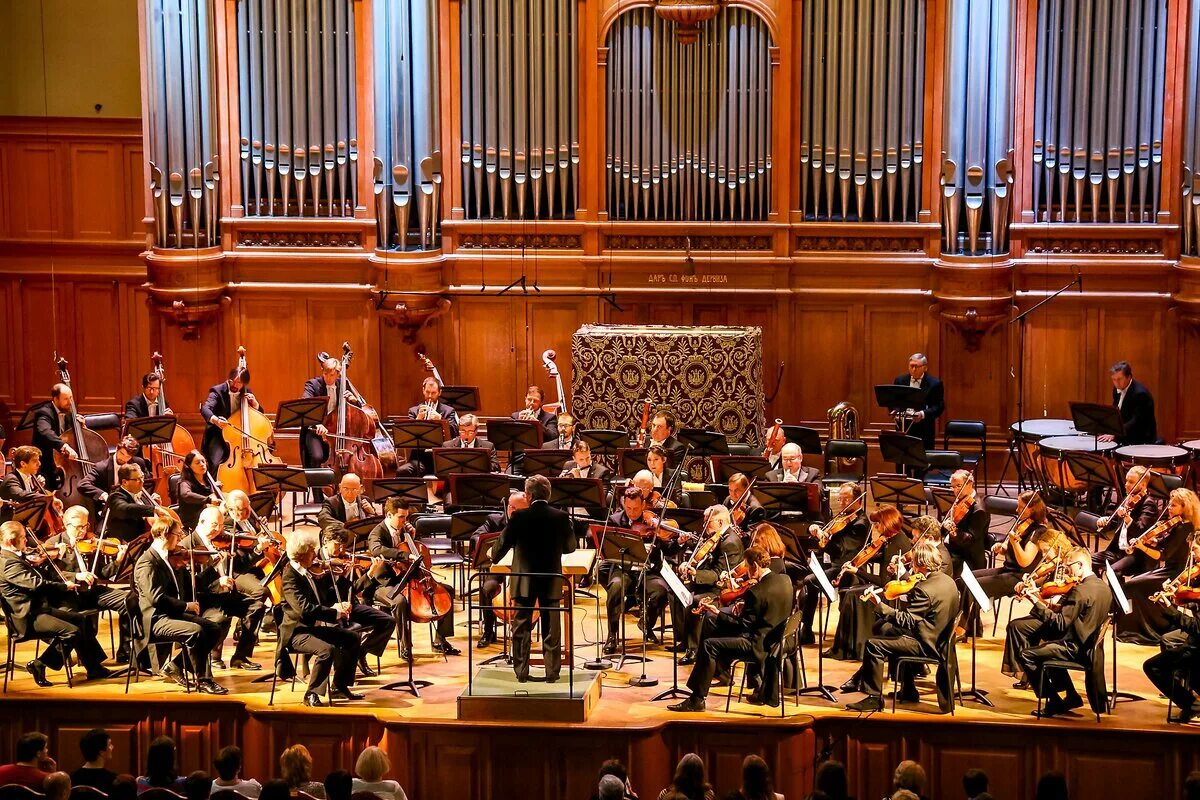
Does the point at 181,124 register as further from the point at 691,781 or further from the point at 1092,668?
the point at 1092,668

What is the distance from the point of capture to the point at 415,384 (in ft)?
56.6

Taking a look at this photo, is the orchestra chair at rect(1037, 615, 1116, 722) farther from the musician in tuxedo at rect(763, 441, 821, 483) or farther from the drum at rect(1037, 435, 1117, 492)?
the drum at rect(1037, 435, 1117, 492)

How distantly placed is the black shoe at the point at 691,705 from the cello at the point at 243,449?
16.2ft

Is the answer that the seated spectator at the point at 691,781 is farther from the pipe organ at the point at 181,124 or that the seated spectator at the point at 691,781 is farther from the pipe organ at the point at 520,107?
the pipe organ at the point at 181,124

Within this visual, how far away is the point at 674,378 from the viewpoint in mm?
16203

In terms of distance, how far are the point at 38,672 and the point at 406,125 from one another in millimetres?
6785

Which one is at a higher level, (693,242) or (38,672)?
(693,242)

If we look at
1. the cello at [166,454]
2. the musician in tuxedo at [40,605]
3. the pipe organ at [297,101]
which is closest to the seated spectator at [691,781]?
the musician in tuxedo at [40,605]

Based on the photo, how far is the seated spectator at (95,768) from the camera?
9.66 m

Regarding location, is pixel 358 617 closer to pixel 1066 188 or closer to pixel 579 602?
pixel 579 602

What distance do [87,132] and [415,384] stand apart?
4.31 meters

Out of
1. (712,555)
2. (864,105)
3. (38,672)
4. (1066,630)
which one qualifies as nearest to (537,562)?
(712,555)

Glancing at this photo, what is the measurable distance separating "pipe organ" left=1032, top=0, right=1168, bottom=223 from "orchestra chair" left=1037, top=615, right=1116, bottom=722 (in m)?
6.24

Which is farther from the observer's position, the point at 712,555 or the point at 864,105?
the point at 864,105
